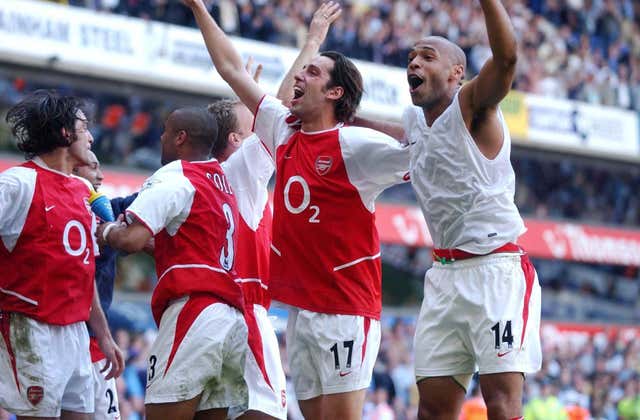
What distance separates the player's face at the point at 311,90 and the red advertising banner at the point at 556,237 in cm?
1445

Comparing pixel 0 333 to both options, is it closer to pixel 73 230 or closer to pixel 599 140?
pixel 73 230

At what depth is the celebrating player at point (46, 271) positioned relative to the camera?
5828 mm

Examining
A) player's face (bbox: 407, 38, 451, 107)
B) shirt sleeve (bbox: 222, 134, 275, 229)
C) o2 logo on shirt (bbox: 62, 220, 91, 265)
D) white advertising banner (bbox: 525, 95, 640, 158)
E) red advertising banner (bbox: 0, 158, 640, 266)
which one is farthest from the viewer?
white advertising banner (bbox: 525, 95, 640, 158)

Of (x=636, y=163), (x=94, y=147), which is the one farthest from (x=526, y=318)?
(x=636, y=163)

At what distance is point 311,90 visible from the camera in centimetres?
654

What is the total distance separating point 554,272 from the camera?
2608 centimetres

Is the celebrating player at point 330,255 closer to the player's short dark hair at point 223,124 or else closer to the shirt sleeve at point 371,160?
the shirt sleeve at point 371,160

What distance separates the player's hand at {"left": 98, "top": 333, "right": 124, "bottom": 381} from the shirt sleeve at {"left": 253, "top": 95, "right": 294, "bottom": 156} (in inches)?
58.7

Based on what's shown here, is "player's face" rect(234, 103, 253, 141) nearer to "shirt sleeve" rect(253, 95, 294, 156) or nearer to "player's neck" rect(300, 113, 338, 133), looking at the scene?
"shirt sleeve" rect(253, 95, 294, 156)

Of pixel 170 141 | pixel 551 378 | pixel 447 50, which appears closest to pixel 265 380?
pixel 170 141

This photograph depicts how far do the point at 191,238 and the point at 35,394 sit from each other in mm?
1148

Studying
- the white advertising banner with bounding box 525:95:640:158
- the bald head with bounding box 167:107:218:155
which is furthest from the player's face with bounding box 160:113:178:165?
the white advertising banner with bounding box 525:95:640:158

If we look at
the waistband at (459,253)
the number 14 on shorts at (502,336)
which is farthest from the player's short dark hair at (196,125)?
the number 14 on shorts at (502,336)

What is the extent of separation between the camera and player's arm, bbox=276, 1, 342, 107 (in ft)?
23.5
